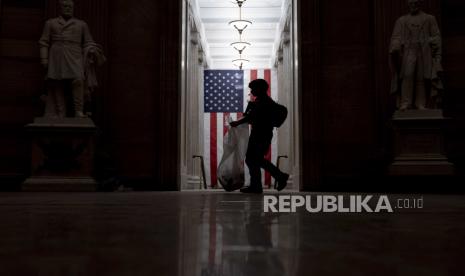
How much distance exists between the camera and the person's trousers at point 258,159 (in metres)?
6.30

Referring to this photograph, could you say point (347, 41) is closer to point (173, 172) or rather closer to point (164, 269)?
point (173, 172)

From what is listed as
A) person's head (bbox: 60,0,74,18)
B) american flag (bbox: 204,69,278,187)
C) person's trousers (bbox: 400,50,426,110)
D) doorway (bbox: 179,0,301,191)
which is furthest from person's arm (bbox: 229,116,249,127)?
american flag (bbox: 204,69,278,187)

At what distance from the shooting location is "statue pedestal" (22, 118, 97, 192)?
6.71 meters

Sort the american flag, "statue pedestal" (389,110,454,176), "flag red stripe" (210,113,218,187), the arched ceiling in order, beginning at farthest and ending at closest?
"flag red stripe" (210,113,218,187) → the american flag → the arched ceiling → "statue pedestal" (389,110,454,176)

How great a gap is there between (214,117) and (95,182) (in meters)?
9.65

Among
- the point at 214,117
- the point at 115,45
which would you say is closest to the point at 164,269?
the point at 115,45

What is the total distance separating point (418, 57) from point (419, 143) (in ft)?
3.94

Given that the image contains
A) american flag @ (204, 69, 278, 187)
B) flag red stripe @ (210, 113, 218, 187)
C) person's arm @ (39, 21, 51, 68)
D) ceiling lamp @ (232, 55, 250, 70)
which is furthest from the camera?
ceiling lamp @ (232, 55, 250, 70)

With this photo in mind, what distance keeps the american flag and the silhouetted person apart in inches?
340

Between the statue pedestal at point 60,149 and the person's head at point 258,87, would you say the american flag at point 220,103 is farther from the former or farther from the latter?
the person's head at point 258,87

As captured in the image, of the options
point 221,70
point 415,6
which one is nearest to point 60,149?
point 415,6

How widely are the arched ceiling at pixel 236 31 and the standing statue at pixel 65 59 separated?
6961 millimetres

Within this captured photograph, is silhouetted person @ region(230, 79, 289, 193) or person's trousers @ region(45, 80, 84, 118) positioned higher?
person's trousers @ region(45, 80, 84, 118)

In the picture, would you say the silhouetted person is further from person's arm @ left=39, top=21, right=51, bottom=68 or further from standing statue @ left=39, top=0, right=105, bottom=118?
person's arm @ left=39, top=21, right=51, bottom=68
